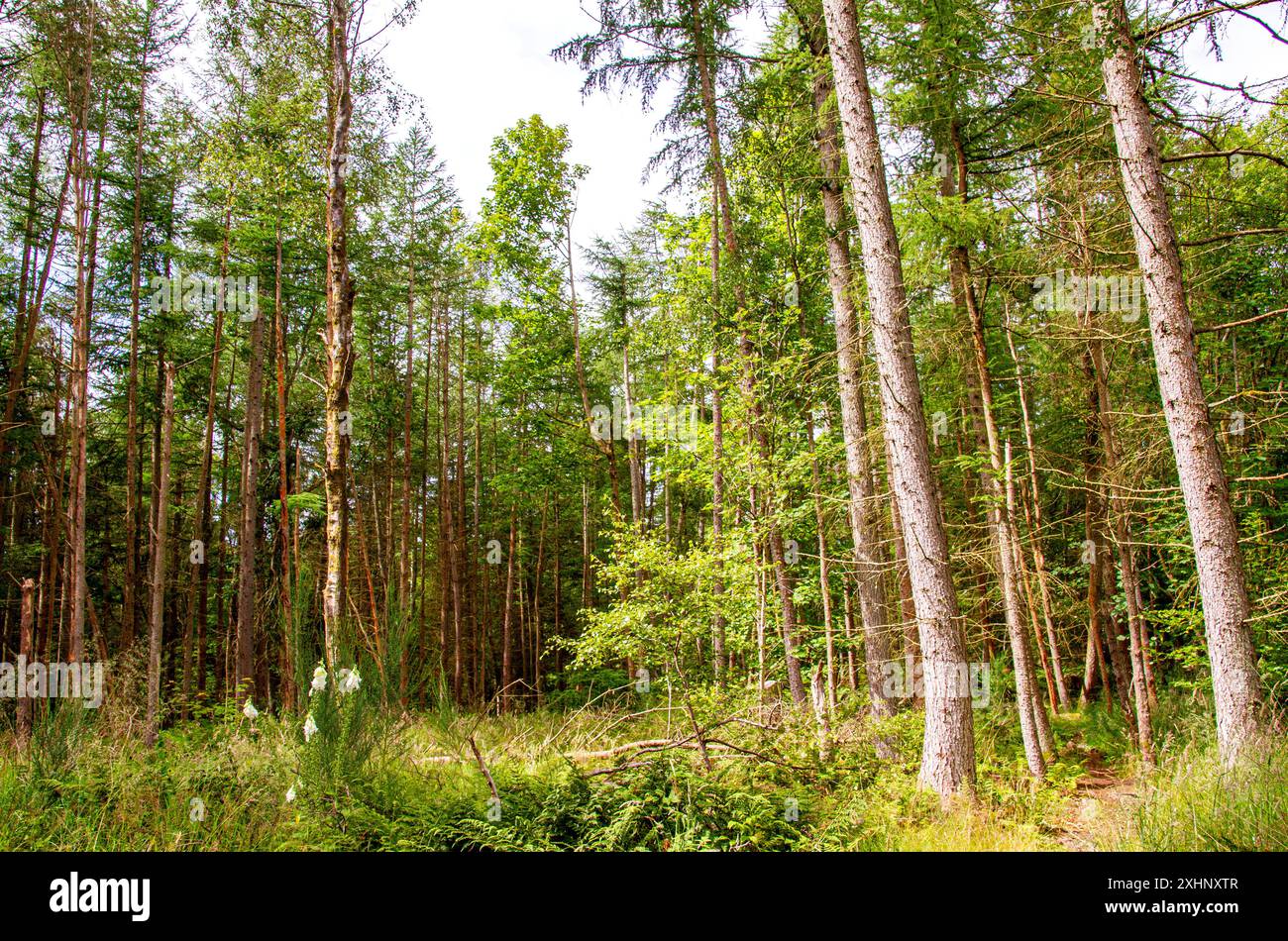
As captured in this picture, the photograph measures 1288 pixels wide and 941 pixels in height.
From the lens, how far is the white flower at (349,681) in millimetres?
4152

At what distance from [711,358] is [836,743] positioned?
6.23 meters

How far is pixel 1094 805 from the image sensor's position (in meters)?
5.48

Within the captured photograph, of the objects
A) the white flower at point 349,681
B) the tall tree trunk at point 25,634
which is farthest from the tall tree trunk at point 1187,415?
the tall tree trunk at point 25,634

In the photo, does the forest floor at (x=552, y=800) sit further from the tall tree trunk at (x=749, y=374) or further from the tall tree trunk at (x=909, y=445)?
the tall tree trunk at (x=749, y=374)

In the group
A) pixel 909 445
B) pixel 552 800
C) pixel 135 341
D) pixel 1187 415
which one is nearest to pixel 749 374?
pixel 909 445

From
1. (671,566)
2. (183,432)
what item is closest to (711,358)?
(671,566)

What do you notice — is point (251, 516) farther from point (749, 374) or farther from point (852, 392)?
point (852, 392)

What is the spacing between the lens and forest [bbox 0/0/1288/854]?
4562mm

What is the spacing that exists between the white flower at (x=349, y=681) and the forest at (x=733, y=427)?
0.15ft

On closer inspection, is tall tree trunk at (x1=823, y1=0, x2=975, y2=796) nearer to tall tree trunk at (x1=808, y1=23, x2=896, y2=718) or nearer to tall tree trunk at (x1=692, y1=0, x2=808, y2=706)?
tall tree trunk at (x1=808, y1=23, x2=896, y2=718)

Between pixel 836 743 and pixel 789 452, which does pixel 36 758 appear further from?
pixel 789 452

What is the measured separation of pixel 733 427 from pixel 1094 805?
557cm

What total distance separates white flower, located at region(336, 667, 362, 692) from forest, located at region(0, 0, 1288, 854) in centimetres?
4
